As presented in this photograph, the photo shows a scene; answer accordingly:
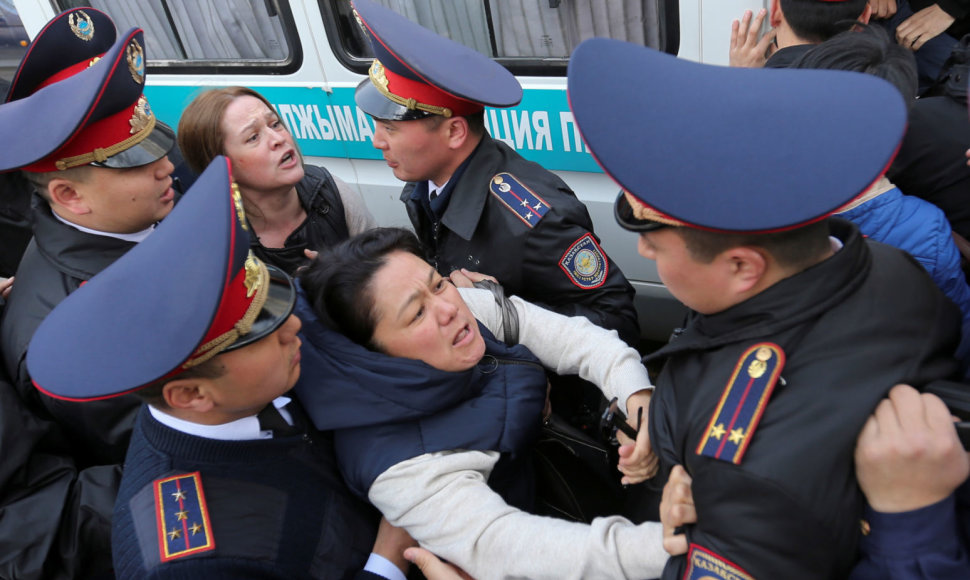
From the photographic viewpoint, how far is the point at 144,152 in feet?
6.28

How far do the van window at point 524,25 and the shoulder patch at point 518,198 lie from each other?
0.72m

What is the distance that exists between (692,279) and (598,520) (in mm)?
524

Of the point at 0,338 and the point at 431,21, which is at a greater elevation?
the point at 431,21

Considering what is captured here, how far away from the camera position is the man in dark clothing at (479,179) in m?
2.02

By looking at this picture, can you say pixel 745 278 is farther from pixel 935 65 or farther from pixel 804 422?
pixel 935 65

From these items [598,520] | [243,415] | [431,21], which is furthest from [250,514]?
[431,21]

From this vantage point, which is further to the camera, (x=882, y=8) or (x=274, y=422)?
(x=882, y=8)

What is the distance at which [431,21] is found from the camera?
282 cm

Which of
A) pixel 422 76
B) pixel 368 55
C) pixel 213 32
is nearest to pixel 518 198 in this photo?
pixel 422 76

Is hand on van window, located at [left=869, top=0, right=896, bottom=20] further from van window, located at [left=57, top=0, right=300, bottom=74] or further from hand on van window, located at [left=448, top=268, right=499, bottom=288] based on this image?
van window, located at [left=57, top=0, right=300, bottom=74]

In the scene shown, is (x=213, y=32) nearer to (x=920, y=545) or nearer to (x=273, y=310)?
(x=273, y=310)

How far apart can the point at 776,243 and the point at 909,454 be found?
351 millimetres

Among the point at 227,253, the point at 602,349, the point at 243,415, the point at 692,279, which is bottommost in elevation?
the point at 602,349

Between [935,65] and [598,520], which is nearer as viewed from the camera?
[598,520]
